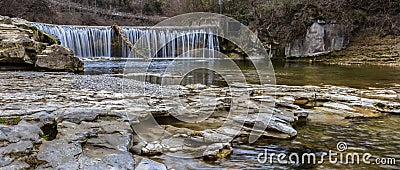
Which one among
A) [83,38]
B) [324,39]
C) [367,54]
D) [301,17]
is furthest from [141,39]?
[367,54]

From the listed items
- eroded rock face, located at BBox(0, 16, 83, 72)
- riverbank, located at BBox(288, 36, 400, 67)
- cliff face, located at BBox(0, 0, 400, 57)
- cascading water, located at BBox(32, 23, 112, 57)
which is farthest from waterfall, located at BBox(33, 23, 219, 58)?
riverbank, located at BBox(288, 36, 400, 67)

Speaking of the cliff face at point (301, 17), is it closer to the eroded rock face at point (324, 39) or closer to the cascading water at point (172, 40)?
the eroded rock face at point (324, 39)

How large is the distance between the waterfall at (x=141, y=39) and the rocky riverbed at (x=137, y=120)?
38.4ft

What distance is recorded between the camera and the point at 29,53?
31.0ft

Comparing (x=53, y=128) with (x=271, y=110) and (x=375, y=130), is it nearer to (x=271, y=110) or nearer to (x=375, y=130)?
(x=271, y=110)

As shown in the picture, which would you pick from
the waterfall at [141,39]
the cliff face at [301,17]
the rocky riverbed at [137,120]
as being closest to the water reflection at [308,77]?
the rocky riverbed at [137,120]

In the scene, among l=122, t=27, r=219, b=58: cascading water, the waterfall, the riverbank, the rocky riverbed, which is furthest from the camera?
l=122, t=27, r=219, b=58: cascading water

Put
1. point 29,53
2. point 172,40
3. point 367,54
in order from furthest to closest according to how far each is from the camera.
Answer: point 172,40 < point 367,54 < point 29,53

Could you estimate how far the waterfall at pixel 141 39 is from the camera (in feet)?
55.6

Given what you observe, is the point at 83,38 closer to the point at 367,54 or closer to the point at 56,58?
the point at 56,58

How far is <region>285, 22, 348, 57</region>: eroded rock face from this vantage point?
19984 mm

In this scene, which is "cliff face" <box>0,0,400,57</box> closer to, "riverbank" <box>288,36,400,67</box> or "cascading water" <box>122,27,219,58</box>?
"riverbank" <box>288,36,400,67</box>

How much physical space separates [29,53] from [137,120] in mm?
7439

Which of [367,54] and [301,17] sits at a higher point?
[301,17]
